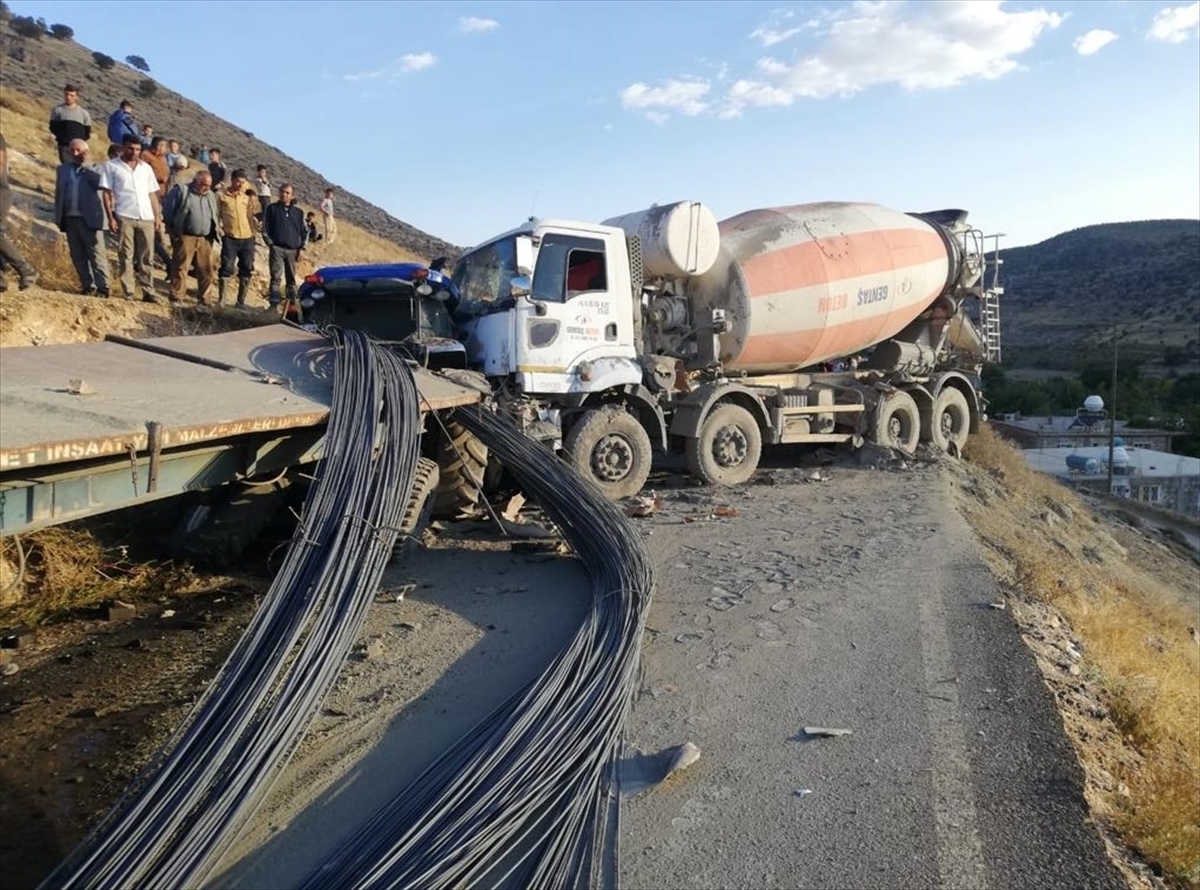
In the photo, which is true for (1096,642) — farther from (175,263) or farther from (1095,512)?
(1095,512)

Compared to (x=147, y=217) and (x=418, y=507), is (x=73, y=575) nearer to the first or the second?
(x=418, y=507)

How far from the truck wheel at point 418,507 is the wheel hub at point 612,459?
92.6 inches

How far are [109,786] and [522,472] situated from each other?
3661 millimetres

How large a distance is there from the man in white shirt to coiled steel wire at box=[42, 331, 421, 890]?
5.20 m

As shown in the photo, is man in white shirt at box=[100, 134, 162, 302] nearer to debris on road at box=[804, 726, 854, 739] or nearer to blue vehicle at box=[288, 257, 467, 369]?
blue vehicle at box=[288, 257, 467, 369]

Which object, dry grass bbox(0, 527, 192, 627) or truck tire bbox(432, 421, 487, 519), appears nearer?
dry grass bbox(0, 527, 192, 627)

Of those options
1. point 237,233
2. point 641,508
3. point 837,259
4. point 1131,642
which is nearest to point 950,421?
point 837,259

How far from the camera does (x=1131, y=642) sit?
22.6ft

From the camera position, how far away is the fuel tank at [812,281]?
10.7m

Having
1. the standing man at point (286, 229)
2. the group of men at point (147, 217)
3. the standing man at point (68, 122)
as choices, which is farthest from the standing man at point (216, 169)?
the standing man at point (68, 122)

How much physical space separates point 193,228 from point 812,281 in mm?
7507

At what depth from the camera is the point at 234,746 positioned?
3.61 meters

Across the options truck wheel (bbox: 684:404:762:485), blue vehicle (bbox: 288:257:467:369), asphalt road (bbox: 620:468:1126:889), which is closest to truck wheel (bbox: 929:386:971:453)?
truck wheel (bbox: 684:404:762:485)

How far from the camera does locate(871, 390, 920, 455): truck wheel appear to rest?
41.0 ft
